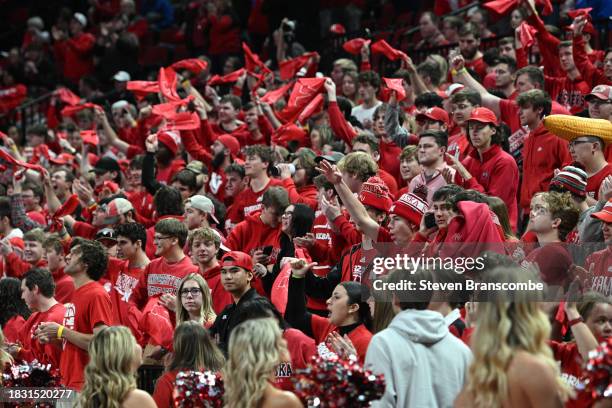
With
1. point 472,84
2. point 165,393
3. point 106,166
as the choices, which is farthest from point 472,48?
point 165,393

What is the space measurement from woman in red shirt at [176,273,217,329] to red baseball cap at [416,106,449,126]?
307 cm

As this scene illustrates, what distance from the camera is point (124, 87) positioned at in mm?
18656

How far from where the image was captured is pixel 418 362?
6.00m

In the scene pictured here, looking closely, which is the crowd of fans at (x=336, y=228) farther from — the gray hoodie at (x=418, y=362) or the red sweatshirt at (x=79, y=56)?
the red sweatshirt at (x=79, y=56)

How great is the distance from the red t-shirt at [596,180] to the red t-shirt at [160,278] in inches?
116

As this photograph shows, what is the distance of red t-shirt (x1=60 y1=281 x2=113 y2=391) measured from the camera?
8.96 metres

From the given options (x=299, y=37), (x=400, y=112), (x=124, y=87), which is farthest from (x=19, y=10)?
(x=400, y=112)

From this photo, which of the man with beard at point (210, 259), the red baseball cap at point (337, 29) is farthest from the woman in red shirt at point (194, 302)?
the red baseball cap at point (337, 29)

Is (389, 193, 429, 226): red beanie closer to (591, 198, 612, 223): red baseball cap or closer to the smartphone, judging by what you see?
the smartphone

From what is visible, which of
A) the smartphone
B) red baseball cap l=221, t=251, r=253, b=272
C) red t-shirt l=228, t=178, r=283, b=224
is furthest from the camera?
red t-shirt l=228, t=178, r=283, b=224

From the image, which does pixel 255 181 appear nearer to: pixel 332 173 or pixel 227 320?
pixel 332 173

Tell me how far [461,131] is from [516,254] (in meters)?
3.83

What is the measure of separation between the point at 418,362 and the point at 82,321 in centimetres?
370

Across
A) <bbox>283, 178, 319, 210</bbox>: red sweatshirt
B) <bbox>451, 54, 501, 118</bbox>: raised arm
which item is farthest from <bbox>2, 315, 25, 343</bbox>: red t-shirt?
<bbox>451, 54, 501, 118</bbox>: raised arm
